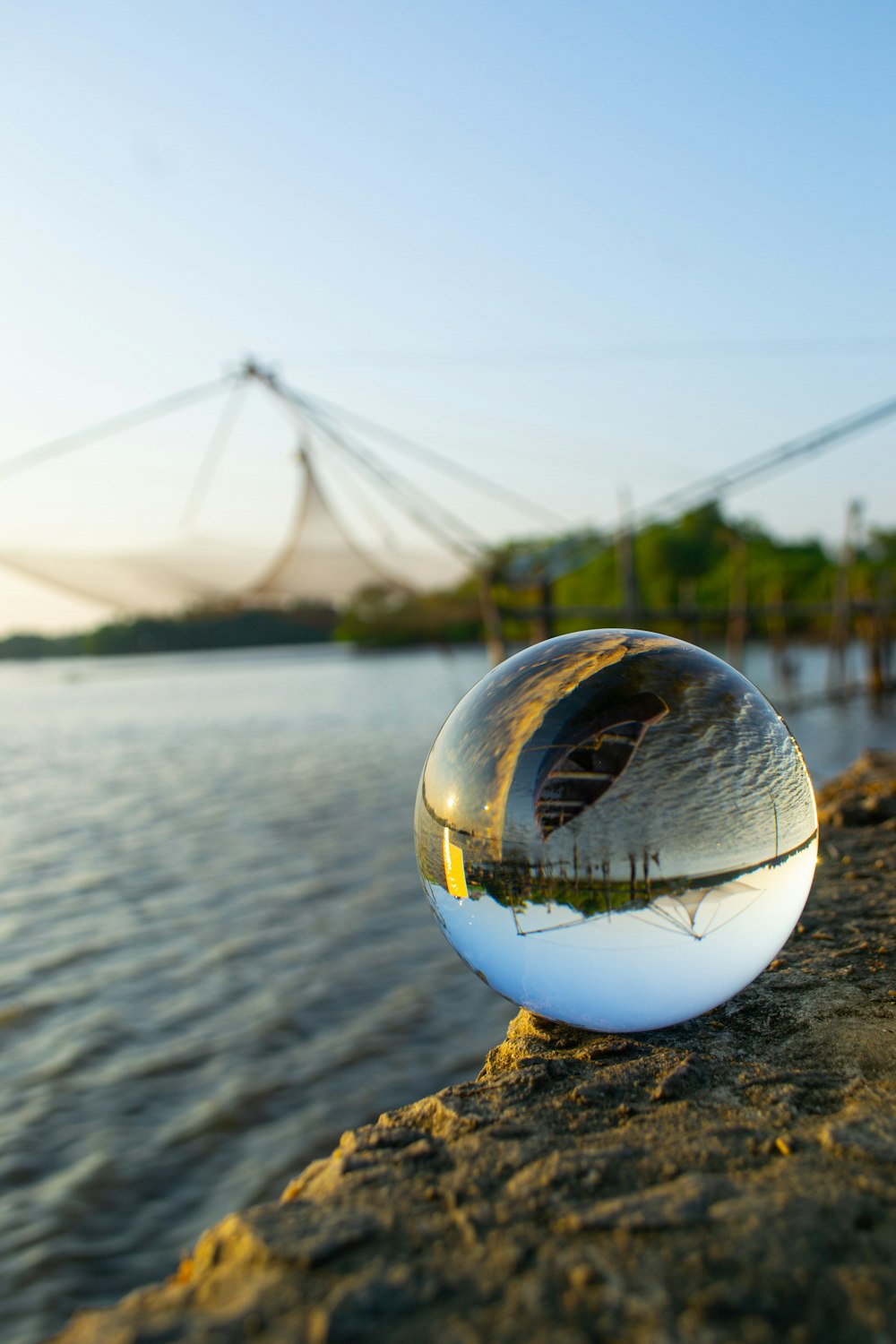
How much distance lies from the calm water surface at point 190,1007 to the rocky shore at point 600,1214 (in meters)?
2.99

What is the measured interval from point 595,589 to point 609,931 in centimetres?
8509

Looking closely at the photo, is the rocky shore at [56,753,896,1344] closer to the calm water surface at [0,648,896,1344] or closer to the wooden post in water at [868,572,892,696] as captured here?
the calm water surface at [0,648,896,1344]

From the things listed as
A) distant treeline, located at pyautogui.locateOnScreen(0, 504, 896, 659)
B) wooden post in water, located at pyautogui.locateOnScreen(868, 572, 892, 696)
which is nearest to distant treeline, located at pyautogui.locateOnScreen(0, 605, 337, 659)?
distant treeline, located at pyautogui.locateOnScreen(0, 504, 896, 659)

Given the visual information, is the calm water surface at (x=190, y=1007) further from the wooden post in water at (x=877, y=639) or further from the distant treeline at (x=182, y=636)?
the distant treeline at (x=182, y=636)

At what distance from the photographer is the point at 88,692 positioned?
56562mm

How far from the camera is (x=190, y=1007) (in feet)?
21.9

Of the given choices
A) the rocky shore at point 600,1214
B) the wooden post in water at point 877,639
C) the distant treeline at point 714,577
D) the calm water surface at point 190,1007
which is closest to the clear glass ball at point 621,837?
the rocky shore at point 600,1214

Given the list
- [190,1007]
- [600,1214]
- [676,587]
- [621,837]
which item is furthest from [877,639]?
[676,587]

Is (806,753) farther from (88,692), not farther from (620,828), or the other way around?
(88,692)

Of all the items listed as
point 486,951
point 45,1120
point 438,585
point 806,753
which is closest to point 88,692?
point 438,585

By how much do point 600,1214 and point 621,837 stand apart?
2.36 feet

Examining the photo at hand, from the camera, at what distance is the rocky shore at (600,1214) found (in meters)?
1.26

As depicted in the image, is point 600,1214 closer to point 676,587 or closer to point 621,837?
point 621,837

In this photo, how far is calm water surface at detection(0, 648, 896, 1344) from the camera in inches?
173
